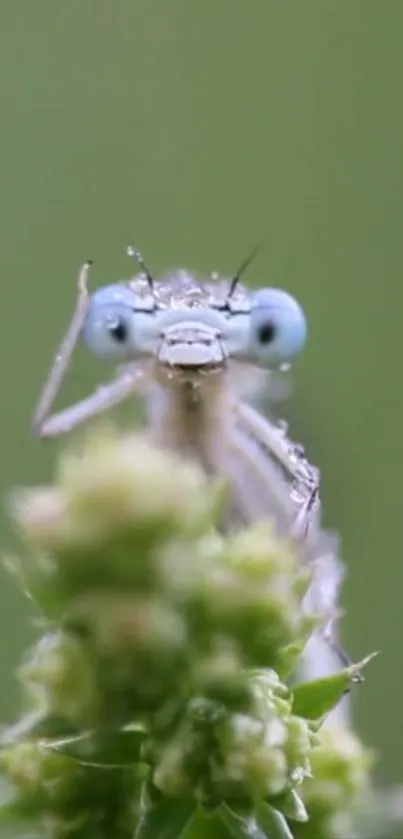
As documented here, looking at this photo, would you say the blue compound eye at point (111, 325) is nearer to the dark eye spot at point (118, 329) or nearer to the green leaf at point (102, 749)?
the dark eye spot at point (118, 329)

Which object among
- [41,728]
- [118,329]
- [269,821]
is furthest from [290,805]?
[118,329]

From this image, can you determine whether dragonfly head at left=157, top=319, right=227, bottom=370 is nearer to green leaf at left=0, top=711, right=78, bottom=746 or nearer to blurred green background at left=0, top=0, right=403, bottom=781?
blurred green background at left=0, top=0, right=403, bottom=781

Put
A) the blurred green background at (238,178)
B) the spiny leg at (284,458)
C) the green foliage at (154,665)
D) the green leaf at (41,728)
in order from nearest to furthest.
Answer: the green foliage at (154,665), the green leaf at (41,728), the spiny leg at (284,458), the blurred green background at (238,178)

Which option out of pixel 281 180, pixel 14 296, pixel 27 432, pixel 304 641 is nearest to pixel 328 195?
pixel 281 180

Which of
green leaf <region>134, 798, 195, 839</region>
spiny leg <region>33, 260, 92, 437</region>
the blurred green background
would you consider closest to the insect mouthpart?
spiny leg <region>33, 260, 92, 437</region>

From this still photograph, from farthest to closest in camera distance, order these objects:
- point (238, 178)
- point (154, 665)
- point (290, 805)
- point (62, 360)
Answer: point (238, 178), point (62, 360), point (290, 805), point (154, 665)

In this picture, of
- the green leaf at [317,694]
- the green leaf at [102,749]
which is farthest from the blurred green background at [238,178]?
the green leaf at [102,749]

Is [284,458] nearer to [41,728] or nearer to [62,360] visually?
[62,360]
